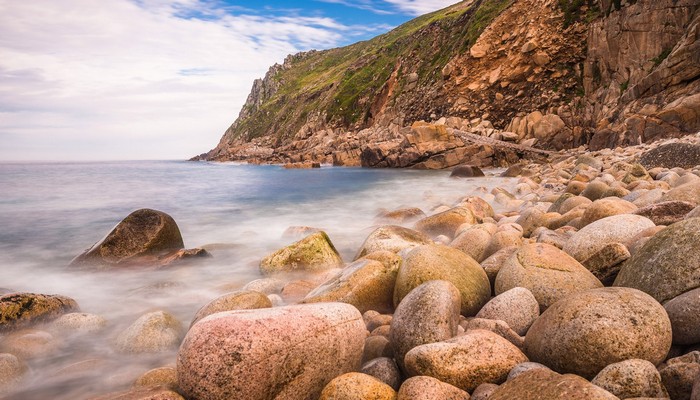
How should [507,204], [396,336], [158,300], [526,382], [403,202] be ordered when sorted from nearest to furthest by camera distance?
[526,382] → [396,336] → [158,300] → [507,204] → [403,202]

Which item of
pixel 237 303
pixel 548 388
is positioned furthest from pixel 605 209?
pixel 237 303

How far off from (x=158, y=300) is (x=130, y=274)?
1750 millimetres

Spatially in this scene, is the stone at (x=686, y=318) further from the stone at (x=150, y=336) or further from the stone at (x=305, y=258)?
the stone at (x=305, y=258)

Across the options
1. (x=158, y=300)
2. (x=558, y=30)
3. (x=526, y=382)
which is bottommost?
(x=158, y=300)

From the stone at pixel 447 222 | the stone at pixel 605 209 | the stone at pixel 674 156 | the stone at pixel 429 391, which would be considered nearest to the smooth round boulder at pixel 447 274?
the stone at pixel 429 391

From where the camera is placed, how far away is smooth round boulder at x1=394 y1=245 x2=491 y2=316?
14.7 ft

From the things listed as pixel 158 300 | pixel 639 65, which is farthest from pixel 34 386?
pixel 639 65

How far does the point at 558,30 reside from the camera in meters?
36.2

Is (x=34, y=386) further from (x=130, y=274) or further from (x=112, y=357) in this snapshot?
(x=130, y=274)

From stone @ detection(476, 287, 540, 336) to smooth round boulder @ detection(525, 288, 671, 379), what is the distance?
24.8 inches

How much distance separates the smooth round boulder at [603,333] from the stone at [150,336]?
12.5 feet

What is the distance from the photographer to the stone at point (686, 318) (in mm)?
2766

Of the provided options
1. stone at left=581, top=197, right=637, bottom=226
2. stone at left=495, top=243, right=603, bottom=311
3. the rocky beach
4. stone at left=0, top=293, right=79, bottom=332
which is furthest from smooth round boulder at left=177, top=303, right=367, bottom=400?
stone at left=581, top=197, right=637, bottom=226

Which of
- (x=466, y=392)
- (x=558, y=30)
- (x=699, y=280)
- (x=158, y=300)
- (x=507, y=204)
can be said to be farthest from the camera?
(x=558, y=30)
